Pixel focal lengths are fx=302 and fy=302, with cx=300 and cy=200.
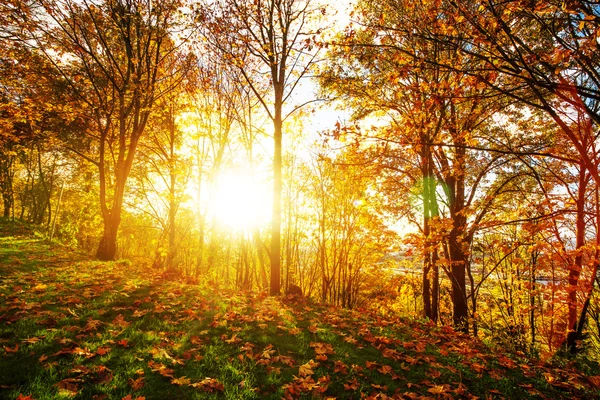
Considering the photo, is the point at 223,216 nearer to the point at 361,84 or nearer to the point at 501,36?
the point at 361,84

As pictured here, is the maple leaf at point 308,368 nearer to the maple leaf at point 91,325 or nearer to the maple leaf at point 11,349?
the maple leaf at point 91,325

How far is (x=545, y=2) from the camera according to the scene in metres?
3.68

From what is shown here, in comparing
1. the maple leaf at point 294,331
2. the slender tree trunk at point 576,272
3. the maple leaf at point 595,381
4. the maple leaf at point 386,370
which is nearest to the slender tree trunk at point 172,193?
the maple leaf at point 294,331

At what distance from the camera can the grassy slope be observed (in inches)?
135

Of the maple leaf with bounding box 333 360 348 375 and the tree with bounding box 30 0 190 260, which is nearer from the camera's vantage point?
the maple leaf with bounding box 333 360 348 375

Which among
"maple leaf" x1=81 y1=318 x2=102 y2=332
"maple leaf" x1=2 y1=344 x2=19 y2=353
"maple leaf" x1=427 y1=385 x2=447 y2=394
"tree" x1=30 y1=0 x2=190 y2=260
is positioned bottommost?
"maple leaf" x1=427 y1=385 x2=447 y2=394

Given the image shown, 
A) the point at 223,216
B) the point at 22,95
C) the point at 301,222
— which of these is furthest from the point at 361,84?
the point at 22,95

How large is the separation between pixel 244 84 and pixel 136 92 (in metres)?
4.01

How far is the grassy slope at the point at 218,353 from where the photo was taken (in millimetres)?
3441

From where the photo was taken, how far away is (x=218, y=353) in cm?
440

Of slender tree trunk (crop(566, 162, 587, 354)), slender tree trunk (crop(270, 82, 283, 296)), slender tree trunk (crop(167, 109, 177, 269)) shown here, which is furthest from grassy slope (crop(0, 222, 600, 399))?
slender tree trunk (crop(167, 109, 177, 269))

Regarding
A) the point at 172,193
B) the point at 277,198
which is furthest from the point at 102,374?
the point at 172,193

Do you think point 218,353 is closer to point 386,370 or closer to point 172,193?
point 386,370

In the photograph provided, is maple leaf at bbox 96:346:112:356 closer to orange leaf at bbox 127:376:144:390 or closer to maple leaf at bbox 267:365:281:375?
orange leaf at bbox 127:376:144:390
